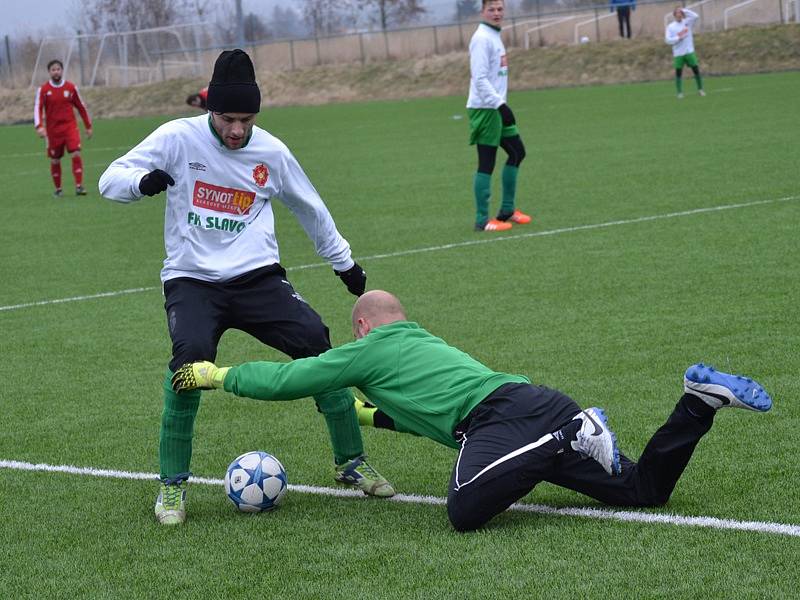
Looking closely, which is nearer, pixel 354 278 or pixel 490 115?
pixel 354 278

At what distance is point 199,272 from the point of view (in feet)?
19.0

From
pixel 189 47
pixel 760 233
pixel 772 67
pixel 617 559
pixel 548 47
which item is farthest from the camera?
pixel 189 47

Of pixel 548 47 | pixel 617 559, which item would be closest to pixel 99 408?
pixel 617 559

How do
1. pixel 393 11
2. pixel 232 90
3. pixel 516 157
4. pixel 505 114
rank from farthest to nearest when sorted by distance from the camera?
pixel 393 11 → pixel 516 157 → pixel 505 114 → pixel 232 90

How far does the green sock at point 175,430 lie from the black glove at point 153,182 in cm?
77

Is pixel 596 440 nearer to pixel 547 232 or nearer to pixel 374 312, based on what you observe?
pixel 374 312

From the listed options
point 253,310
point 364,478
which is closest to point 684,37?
point 253,310

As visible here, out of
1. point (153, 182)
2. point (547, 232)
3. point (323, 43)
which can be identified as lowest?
point (547, 232)

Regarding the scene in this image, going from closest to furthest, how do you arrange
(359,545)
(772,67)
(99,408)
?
(359,545) → (99,408) → (772,67)

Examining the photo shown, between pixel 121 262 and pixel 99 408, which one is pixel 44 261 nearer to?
pixel 121 262

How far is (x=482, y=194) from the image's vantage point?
13.8 metres

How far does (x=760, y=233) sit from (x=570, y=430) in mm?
7461

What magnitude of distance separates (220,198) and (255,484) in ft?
4.18

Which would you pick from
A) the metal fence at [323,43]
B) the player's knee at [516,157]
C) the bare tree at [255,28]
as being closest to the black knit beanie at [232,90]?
the player's knee at [516,157]
